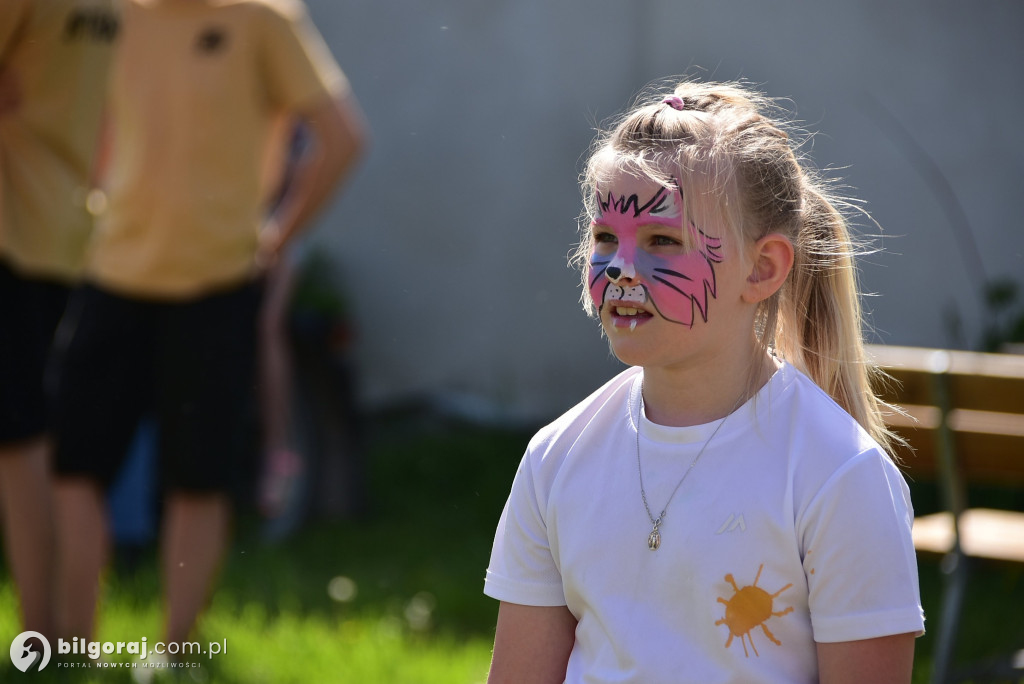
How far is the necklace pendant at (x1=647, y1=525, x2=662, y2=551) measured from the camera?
1587 millimetres

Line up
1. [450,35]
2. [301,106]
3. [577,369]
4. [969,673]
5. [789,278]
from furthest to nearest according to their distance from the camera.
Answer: [450,35], [577,369], [301,106], [969,673], [789,278]

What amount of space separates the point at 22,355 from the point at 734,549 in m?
2.08

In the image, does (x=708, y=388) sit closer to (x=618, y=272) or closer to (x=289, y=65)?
(x=618, y=272)

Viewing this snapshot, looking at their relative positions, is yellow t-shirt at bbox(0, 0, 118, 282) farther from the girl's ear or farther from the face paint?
the girl's ear

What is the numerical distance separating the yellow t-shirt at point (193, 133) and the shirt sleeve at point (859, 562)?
2.07 metres

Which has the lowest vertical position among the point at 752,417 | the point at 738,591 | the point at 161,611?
the point at 161,611

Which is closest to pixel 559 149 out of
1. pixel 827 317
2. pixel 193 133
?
pixel 193 133

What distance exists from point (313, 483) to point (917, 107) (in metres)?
2.88

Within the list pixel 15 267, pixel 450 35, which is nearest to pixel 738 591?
pixel 15 267

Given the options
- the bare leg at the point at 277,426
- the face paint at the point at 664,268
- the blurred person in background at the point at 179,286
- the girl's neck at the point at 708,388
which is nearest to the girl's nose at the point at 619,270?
the face paint at the point at 664,268

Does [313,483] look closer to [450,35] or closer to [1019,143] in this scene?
[450,35]

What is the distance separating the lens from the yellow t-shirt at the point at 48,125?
3033mm

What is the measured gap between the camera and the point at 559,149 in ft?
18.9

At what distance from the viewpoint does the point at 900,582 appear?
1.47 m
